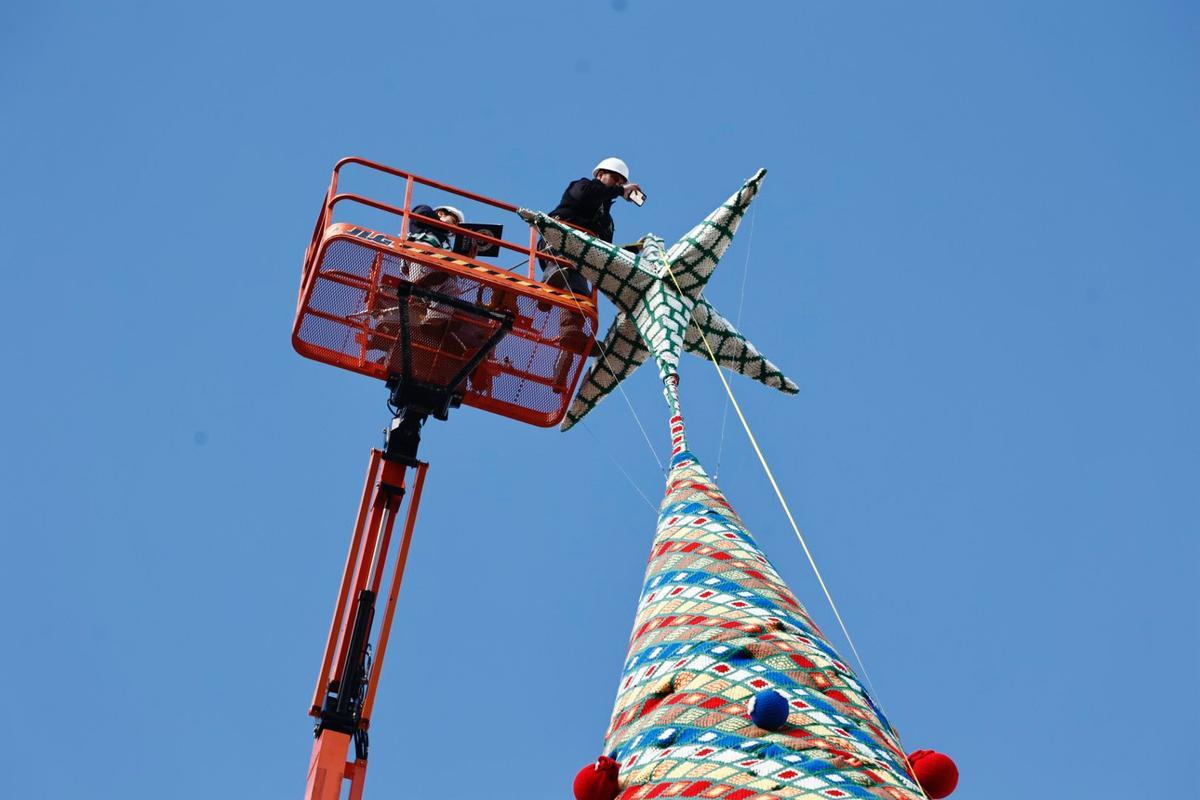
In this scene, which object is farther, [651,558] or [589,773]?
[651,558]

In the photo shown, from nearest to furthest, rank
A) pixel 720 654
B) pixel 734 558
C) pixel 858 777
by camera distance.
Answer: pixel 858 777
pixel 720 654
pixel 734 558

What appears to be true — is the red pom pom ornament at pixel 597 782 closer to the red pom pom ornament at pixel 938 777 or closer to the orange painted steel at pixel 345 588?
the red pom pom ornament at pixel 938 777

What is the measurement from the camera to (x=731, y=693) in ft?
23.1

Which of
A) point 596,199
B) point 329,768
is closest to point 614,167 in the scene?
point 596,199

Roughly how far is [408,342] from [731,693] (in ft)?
18.3

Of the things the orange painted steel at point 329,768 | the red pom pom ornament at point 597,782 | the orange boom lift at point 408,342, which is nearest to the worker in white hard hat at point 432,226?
the orange boom lift at point 408,342

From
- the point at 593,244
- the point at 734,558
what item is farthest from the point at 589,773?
the point at 593,244

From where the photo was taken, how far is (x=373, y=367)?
12.5 m

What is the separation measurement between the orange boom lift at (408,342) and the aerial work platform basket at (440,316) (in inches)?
0.4

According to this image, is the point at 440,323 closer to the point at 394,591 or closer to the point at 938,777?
the point at 394,591

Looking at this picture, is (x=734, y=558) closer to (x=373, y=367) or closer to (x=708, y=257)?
(x=708, y=257)

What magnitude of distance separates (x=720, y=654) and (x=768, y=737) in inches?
23.6

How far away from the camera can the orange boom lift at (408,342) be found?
11.7 metres

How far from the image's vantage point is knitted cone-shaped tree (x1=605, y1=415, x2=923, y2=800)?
259 inches
